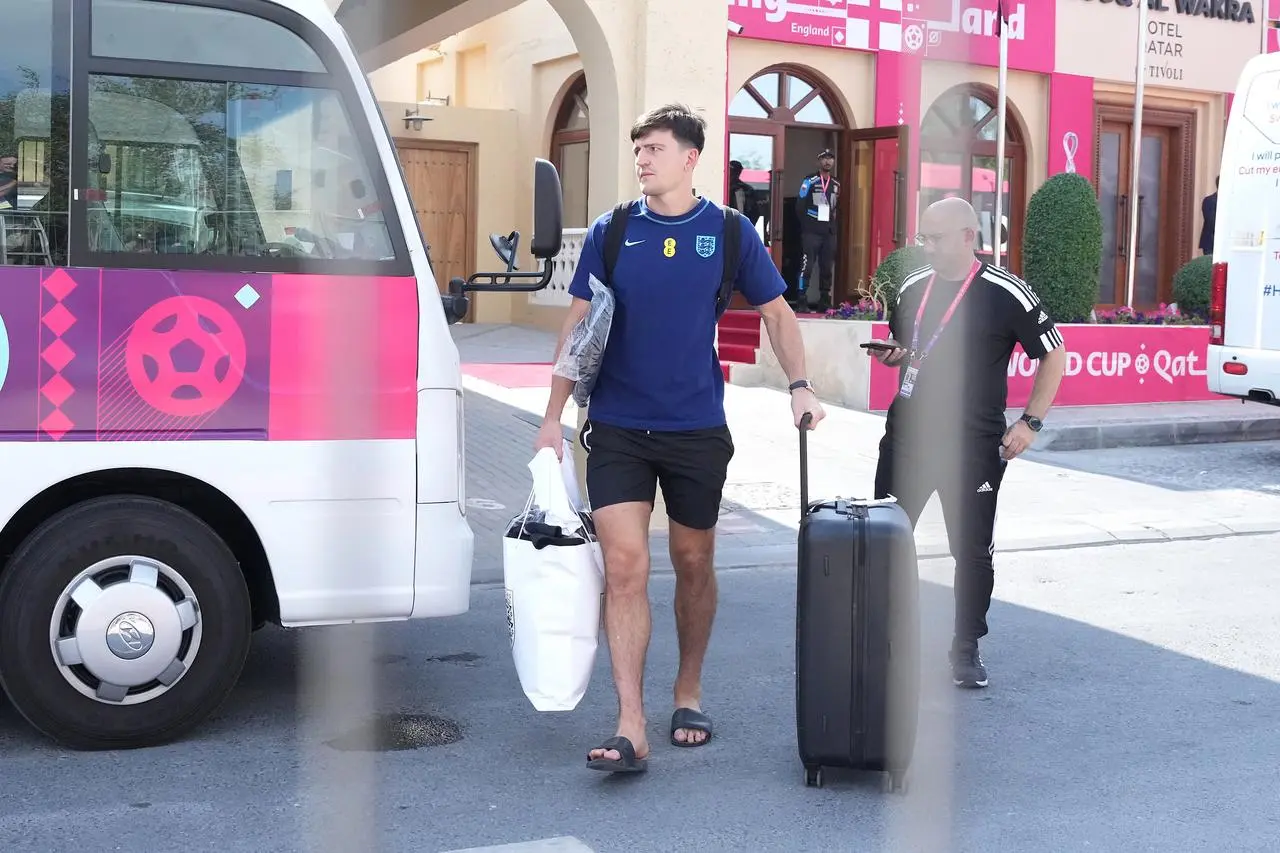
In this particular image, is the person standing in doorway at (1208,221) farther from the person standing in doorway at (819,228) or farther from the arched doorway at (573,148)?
the arched doorway at (573,148)

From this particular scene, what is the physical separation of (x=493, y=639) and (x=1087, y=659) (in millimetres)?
2378

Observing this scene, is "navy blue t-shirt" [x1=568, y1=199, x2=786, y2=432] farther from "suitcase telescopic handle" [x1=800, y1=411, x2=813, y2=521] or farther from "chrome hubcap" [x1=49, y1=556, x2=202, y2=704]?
"chrome hubcap" [x1=49, y1=556, x2=202, y2=704]

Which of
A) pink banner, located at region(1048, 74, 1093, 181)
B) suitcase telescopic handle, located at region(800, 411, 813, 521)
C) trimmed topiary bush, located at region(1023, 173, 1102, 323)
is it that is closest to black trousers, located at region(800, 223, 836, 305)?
pink banner, located at region(1048, 74, 1093, 181)

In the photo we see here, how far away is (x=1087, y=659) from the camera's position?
20.7 ft

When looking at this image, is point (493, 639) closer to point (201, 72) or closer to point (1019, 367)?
point (201, 72)

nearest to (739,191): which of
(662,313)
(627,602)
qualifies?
(662,313)

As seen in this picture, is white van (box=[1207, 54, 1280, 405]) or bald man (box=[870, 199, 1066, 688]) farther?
white van (box=[1207, 54, 1280, 405])

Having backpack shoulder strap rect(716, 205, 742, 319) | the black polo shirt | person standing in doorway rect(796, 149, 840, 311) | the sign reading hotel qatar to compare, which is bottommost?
the black polo shirt

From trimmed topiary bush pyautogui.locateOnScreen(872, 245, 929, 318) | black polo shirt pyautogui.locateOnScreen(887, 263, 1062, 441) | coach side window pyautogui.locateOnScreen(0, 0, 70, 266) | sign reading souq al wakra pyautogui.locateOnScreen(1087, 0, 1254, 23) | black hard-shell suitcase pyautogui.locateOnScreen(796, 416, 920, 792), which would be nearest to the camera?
black hard-shell suitcase pyautogui.locateOnScreen(796, 416, 920, 792)

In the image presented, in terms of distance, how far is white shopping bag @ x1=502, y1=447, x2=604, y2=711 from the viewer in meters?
4.64

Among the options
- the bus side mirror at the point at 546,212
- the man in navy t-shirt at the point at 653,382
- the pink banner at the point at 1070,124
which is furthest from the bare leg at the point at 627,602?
the pink banner at the point at 1070,124

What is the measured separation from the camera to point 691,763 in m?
4.84

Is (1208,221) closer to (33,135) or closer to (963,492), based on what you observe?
(963,492)

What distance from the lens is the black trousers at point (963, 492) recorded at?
18.9 feet
